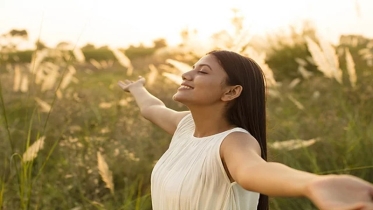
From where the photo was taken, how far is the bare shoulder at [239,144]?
A: 7.12ft

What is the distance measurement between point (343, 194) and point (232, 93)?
118cm

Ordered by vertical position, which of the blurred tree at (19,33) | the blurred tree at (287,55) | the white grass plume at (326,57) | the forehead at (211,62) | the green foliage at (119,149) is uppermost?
the forehead at (211,62)

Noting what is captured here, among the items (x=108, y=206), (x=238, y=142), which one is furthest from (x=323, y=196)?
(x=108, y=206)

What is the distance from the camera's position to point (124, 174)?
179 inches

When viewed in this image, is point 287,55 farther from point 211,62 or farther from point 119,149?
point 211,62

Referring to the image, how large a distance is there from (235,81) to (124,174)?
7.24 feet

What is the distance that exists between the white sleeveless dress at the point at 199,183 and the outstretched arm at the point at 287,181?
0.07m

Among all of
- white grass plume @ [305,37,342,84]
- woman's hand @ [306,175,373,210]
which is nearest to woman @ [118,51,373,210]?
woman's hand @ [306,175,373,210]

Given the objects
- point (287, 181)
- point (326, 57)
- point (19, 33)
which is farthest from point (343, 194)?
point (19, 33)

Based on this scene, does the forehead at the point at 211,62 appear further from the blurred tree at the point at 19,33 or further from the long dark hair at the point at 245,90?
the blurred tree at the point at 19,33

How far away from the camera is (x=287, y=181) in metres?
1.61

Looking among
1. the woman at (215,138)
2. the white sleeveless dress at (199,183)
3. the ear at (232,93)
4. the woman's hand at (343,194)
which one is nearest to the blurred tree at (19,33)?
the woman at (215,138)

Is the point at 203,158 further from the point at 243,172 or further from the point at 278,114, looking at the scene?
the point at 278,114

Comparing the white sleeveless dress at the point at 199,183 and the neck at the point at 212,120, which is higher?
the neck at the point at 212,120
